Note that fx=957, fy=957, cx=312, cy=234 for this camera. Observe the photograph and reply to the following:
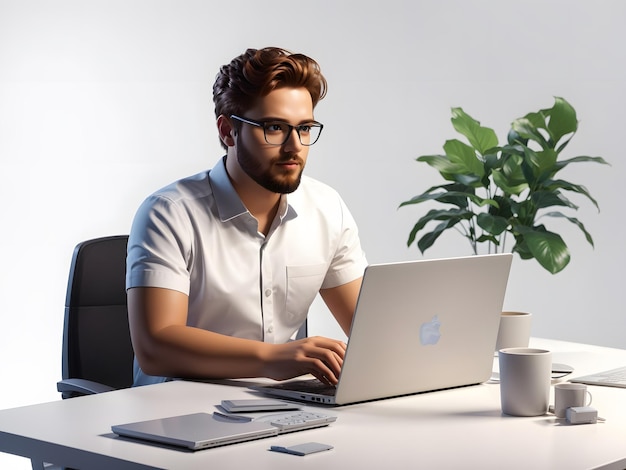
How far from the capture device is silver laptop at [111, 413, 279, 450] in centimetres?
140

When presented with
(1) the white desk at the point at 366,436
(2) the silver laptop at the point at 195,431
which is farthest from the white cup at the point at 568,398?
(2) the silver laptop at the point at 195,431

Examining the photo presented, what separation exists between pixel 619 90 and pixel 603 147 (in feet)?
0.77

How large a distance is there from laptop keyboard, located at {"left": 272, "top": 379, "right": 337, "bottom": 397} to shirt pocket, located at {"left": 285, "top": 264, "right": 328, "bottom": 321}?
45 centimetres

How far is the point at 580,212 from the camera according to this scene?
3.92 meters

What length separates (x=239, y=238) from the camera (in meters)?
2.23

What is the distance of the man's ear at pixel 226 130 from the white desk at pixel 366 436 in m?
0.67

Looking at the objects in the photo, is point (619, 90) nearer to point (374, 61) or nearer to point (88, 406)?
point (374, 61)

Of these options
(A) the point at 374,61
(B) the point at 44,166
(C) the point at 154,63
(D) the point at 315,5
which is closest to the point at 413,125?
(A) the point at 374,61

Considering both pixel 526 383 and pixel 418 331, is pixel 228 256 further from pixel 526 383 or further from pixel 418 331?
pixel 526 383

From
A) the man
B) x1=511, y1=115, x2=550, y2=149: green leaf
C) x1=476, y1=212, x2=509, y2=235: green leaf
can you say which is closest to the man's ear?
the man

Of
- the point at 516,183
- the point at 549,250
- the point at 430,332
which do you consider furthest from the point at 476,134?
the point at 430,332

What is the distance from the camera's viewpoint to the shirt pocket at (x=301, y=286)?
230 centimetres

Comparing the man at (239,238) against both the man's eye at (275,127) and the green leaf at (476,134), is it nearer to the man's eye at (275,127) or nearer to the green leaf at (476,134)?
the man's eye at (275,127)

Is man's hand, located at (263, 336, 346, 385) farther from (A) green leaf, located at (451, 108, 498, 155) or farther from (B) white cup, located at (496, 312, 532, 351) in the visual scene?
(A) green leaf, located at (451, 108, 498, 155)
